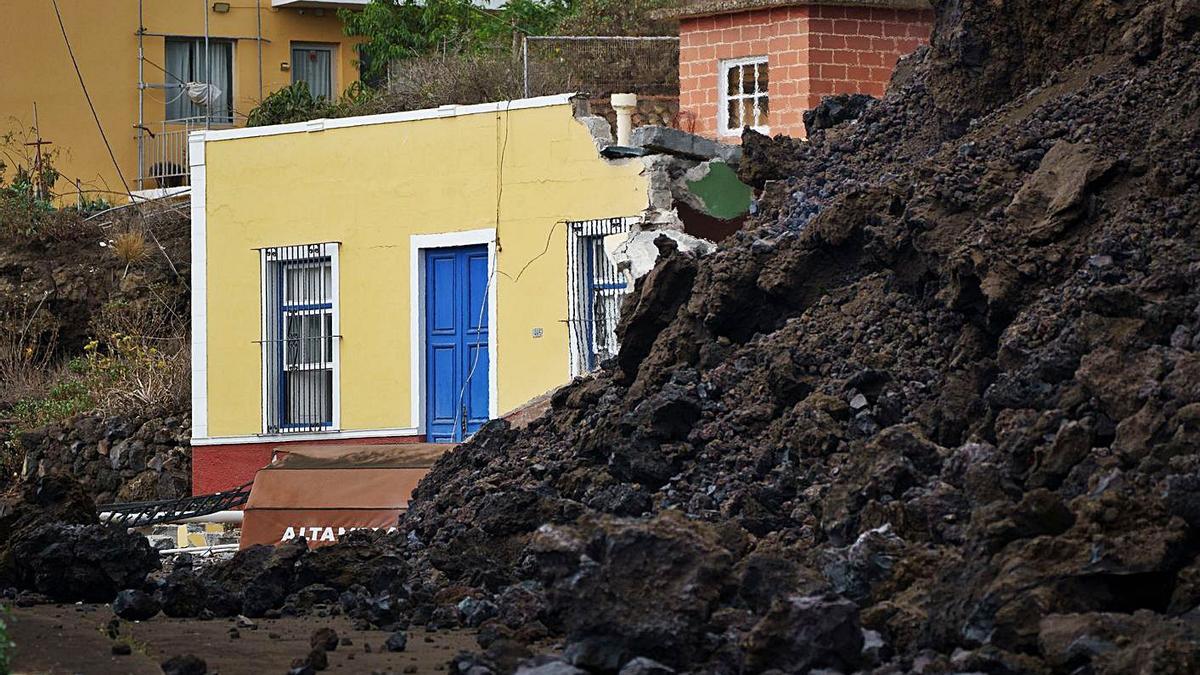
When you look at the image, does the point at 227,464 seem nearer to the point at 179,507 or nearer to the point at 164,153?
the point at 179,507

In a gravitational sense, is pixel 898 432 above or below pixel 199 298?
below

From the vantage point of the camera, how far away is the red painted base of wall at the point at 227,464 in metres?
21.4

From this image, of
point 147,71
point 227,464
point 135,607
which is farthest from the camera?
point 147,71

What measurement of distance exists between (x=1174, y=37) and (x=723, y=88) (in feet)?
33.4

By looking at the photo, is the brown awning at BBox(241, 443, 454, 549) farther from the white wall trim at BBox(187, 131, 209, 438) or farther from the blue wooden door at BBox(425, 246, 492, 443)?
the white wall trim at BBox(187, 131, 209, 438)

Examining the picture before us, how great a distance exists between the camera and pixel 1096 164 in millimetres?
10406

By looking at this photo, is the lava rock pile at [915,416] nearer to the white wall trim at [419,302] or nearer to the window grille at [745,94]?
the window grille at [745,94]

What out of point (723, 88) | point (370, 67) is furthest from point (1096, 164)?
point (370, 67)

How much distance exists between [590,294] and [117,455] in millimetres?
7291

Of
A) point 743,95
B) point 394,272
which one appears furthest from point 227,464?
point 743,95

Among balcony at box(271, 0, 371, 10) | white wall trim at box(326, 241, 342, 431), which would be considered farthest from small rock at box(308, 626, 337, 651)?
balcony at box(271, 0, 371, 10)

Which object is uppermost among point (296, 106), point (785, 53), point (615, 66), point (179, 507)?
point (296, 106)

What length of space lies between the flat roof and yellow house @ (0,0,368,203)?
36.7 feet

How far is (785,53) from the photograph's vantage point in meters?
20.7
